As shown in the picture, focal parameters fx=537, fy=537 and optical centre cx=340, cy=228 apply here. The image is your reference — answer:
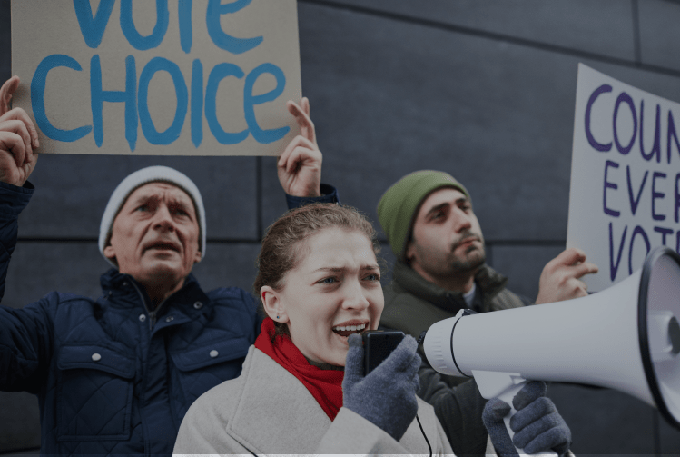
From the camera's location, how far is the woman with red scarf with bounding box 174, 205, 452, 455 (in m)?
1.02

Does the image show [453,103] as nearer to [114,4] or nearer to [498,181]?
[498,181]

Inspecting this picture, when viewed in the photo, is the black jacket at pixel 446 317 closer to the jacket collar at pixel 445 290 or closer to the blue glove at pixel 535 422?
the jacket collar at pixel 445 290

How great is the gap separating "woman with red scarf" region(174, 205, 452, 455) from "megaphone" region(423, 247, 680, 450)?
152 mm

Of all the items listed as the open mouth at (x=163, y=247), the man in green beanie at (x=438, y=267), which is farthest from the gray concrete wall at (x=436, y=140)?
the open mouth at (x=163, y=247)

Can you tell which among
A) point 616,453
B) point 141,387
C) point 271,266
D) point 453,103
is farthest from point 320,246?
point 616,453

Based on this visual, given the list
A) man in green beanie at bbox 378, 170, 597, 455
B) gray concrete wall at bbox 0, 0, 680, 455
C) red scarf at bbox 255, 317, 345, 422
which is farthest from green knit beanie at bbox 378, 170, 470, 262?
red scarf at bbox 255, 317, 345, 422

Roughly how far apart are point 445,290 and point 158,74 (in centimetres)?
119

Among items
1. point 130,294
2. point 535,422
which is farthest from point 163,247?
point 535,422

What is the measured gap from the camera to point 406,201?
215 centimetres

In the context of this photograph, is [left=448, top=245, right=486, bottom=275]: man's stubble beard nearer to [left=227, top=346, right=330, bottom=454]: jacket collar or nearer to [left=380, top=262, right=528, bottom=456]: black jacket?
[left=380, top=262, right=528, bottom=456]: black jacket

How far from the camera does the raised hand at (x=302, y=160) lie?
1.59 m

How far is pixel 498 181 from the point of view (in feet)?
11.3

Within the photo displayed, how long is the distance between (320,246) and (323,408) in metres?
0.36

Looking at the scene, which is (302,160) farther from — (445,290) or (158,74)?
(445,290)
